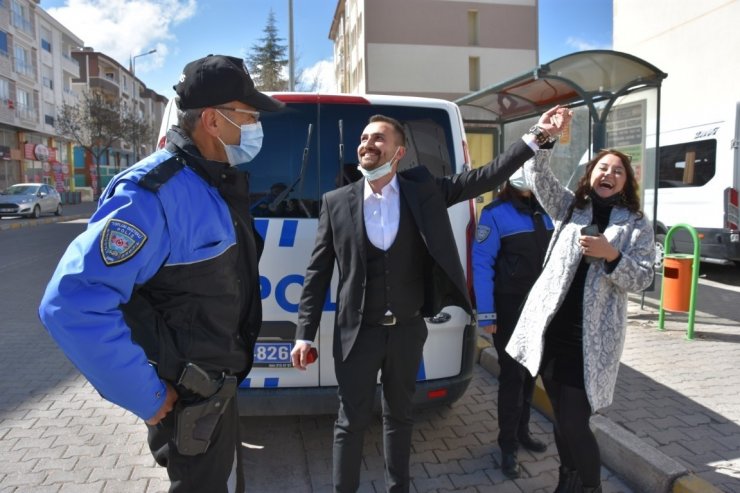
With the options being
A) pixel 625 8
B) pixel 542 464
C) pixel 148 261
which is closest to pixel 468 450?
pixel 542 464

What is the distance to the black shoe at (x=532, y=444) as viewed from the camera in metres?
3.52

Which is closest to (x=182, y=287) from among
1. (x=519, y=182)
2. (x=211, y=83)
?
(x=211, y=83)

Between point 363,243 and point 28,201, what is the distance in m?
25.8

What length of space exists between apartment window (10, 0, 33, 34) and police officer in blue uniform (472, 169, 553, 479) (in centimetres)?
4583

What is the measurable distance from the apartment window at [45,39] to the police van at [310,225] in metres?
50.9

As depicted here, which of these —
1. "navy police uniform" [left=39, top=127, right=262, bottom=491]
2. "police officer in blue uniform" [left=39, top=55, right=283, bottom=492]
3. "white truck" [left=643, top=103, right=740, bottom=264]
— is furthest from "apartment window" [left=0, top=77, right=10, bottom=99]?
"navy police uniform" [left=39, top=127, right=262, bottom=491]

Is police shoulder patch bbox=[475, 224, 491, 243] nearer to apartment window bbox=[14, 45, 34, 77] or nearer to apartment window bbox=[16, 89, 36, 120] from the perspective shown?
apartment window bbox=[16, 89, 36, 120]

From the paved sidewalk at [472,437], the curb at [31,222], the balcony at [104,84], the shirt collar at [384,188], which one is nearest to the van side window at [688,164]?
the paved sidewalk at [472,437]

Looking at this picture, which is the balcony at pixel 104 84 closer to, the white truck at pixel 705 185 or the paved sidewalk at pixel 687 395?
the white truck at pixel 705 185

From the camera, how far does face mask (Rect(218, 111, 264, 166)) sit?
192 cm

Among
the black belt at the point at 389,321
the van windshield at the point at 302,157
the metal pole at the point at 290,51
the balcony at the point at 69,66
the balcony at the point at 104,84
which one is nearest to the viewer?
the black belt at the point at 389,321

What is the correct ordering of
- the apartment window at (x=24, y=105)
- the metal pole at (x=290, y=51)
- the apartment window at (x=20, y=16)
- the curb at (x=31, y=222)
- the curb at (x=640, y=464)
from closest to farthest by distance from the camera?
the curb at (x=640, y=464) → the metal pole at (x=290, y=51) → the curb at (x=31, y=222) → the apartment window at (x=20, y=16) → the apartment window at (x=24, y=105)

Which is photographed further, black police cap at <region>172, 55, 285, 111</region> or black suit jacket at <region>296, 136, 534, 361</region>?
black suit jacket at <region>296, 136, 534, 361</region>

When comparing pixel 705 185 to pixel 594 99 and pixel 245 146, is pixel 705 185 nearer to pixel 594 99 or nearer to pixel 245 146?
pixel 594 99
